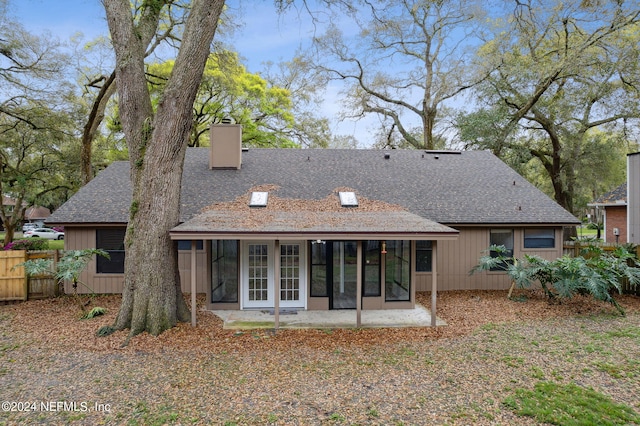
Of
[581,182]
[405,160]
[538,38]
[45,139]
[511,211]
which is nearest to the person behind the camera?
[511,211]

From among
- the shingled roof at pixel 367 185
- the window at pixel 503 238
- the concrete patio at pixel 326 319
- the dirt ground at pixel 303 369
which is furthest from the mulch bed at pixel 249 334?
the shingled roof at pixel 367 185

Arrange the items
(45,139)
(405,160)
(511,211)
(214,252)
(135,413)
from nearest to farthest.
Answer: (135,413)
(214,252)
(511,211)
(405,160)
(45,139)

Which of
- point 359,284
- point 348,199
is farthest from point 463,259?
point 359,284

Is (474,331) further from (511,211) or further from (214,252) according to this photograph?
(214,252)

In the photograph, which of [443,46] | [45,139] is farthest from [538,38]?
[45,139]

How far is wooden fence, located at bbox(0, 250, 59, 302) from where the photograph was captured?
28.8ft

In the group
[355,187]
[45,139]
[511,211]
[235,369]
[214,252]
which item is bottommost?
[235,369]

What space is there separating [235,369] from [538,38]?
21.3m

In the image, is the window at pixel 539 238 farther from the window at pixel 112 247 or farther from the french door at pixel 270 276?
the window at pixel 112 247

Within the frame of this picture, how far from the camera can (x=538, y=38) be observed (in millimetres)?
18234

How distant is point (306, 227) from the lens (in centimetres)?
716

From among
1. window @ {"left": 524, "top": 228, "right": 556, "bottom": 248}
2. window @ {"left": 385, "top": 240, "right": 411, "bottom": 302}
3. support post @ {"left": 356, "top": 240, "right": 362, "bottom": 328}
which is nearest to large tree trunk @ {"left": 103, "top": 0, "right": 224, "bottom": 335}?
support post @ {"left": 356, "top": 240, "right": 362, "bottom": 328}

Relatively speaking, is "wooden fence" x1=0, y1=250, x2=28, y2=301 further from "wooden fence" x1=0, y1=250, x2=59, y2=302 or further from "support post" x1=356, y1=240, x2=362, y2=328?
"support post" x1=356, y1=240, x2=362, y2=328

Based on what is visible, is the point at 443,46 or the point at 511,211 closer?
the point at 511,211
